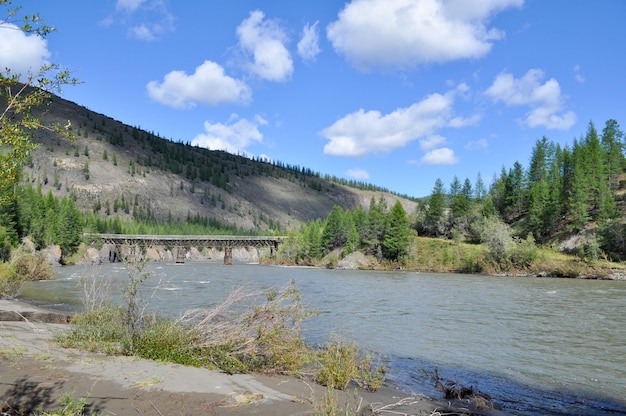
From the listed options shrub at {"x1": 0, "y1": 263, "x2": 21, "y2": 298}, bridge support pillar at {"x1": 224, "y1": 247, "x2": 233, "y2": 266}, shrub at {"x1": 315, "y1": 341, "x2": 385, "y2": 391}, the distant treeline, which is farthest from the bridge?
shrub at {"x1": 315, "y1": 341, "x2": 385, "y2": 391}

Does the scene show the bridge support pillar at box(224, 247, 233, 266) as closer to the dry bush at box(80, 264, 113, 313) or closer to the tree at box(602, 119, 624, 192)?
the tree at box(602, 119, 624, 192)

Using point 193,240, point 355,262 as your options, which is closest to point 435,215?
point 355,262

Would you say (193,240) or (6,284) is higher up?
(193,240)

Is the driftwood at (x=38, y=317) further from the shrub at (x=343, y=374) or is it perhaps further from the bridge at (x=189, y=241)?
the bridge at (x=189, y=241)

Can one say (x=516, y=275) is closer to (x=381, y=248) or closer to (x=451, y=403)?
(x=381, y=248)

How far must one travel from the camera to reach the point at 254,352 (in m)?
12.1

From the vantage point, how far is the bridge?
132 metres

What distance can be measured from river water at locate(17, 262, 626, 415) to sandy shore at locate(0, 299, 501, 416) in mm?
2993

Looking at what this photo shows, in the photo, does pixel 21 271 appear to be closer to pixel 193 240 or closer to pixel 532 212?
pixel 532 212

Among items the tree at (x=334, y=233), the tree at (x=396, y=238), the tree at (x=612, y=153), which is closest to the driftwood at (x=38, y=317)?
the tree at (x=396, y=238)

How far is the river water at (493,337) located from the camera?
13883 mm

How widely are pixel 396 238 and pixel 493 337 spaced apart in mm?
74146

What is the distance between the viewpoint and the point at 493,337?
22.5 metres

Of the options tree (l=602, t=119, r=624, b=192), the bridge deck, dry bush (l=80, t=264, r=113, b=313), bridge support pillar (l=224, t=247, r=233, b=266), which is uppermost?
tree (l=602, t=119, r=624, b=192)
